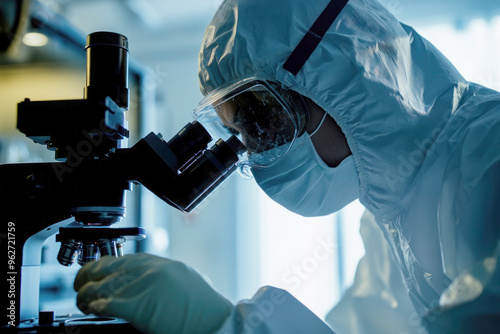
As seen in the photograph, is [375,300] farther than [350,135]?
Yes

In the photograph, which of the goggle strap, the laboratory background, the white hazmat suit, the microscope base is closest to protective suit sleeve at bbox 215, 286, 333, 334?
the microscope base

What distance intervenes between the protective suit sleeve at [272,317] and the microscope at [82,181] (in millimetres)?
212

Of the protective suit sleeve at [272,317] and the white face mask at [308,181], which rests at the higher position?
→ the white face mask at [308,181]

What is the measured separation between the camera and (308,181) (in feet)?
3.85

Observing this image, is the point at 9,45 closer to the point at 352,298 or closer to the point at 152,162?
the point at 152,162

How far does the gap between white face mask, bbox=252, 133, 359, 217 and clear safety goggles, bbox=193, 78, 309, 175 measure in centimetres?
5

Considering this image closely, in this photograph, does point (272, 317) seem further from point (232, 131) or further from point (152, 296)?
point (232, 131)

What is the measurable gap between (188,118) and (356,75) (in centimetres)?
223

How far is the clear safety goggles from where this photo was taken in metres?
1.00

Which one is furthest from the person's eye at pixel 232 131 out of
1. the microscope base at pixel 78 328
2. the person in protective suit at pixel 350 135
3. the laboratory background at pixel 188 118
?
the laboratory background at pixel 188 118

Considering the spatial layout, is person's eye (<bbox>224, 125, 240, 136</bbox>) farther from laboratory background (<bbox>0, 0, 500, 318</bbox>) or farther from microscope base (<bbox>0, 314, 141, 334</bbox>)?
laboratory background (<bbox>0, 0, 500, 318</bbox>)

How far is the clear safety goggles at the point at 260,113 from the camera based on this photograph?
999 mm

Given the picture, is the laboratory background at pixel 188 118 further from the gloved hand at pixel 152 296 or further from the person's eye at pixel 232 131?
the gloved hand at pixel 152 296

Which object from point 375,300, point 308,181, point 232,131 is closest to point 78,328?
point 232,131
